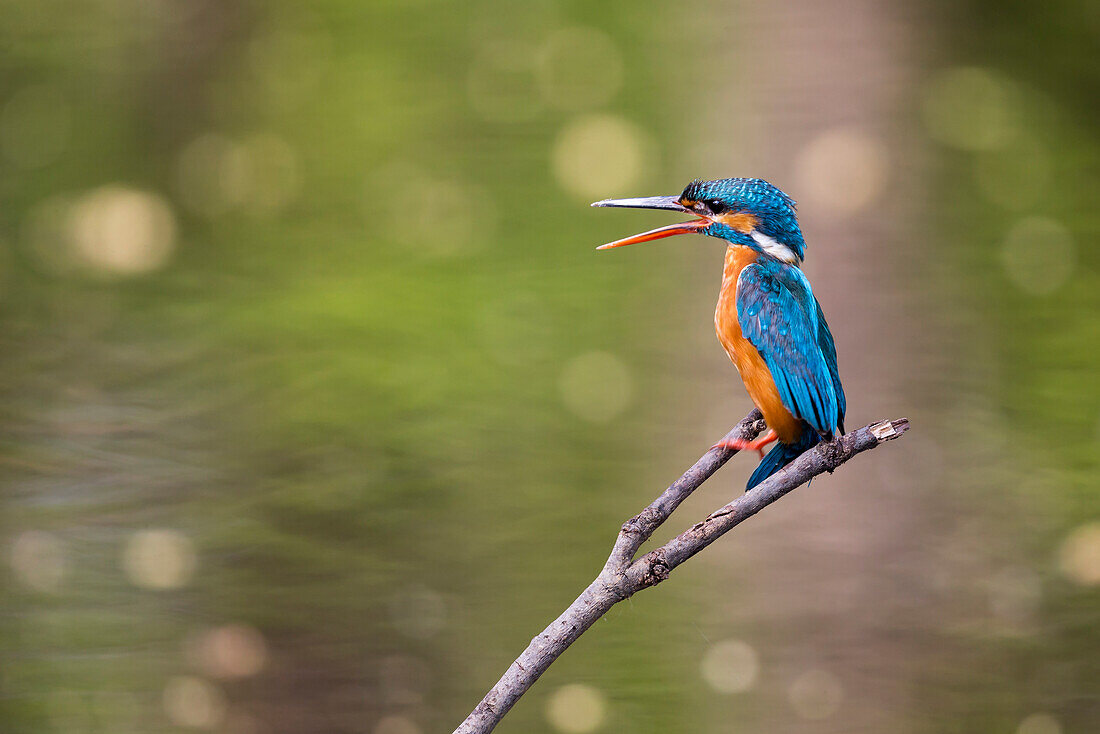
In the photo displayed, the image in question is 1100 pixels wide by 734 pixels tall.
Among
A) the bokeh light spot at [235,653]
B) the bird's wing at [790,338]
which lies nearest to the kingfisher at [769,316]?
the bird's wing at [790,338]

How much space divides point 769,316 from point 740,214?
105 mm

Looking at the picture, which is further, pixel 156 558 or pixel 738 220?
pixel 156 558

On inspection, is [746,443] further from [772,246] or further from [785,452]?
[772,246]

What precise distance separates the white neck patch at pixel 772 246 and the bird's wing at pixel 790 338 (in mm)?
21

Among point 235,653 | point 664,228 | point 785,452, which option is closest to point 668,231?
point 664,228

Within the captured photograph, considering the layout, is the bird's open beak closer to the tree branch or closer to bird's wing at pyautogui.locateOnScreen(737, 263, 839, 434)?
bird's wing at pyautogui.locateOnScreen(737, 263, 839, 434)

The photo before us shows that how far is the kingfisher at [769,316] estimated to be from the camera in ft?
2.80

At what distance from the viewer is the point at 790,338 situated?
86 cm

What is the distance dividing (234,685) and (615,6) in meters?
1.29

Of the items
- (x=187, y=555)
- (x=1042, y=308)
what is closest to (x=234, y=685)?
(x=187, y=555)

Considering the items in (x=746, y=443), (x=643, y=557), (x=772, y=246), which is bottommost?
(x=643, y=557)

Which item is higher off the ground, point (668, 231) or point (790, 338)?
point (668, 231)

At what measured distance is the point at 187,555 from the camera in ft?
5.27

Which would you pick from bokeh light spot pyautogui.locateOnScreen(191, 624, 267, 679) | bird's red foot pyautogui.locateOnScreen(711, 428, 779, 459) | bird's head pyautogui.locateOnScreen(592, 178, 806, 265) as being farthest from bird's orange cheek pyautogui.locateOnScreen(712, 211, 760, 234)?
bokeh light spot pyautogui.locateOnScreen(191, 624, 267, 679)
